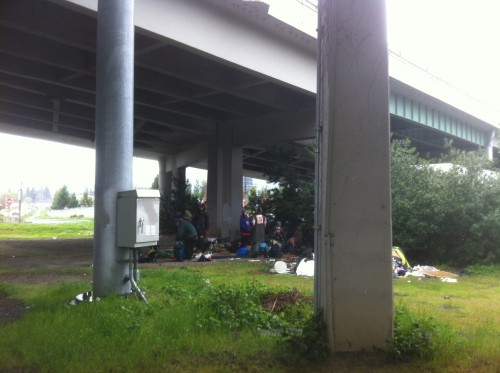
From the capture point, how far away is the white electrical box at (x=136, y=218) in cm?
742

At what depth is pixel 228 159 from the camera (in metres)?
29.2

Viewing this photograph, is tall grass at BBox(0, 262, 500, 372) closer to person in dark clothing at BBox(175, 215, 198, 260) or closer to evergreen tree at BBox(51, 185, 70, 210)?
person in dark clothing at BBox(175, 215, 198, 260)

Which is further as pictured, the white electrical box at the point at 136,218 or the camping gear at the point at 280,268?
the camping gear at the point at 280,268

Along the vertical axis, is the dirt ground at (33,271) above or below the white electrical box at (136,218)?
below

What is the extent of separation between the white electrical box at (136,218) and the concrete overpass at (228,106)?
160mm

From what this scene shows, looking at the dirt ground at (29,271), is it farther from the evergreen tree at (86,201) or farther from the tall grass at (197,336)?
the evergreen tree at (86,201)

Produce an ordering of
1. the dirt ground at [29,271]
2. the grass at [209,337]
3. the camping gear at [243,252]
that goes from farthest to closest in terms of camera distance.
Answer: the camping gear at [243,252], the dirt ground at [29,271], the grass at [209,337]

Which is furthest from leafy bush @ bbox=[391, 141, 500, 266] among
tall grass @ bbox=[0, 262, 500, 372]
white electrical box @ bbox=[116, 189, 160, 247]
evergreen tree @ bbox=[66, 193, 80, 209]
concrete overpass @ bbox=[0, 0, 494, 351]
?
evergreen tree @ bbox=[66, 193, 80, 209]

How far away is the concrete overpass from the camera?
15.9 ft

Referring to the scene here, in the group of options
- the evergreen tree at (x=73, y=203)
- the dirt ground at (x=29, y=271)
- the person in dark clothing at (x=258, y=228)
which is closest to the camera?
the dirt ground at (x=29, y=271)

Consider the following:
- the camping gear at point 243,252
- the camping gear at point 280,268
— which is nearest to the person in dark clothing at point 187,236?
the camping gear at point 243,252

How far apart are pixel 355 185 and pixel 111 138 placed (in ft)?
14.1

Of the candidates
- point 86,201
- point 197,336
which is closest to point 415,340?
point 197,336

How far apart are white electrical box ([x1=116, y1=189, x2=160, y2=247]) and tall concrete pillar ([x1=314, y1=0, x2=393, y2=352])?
3315mm
